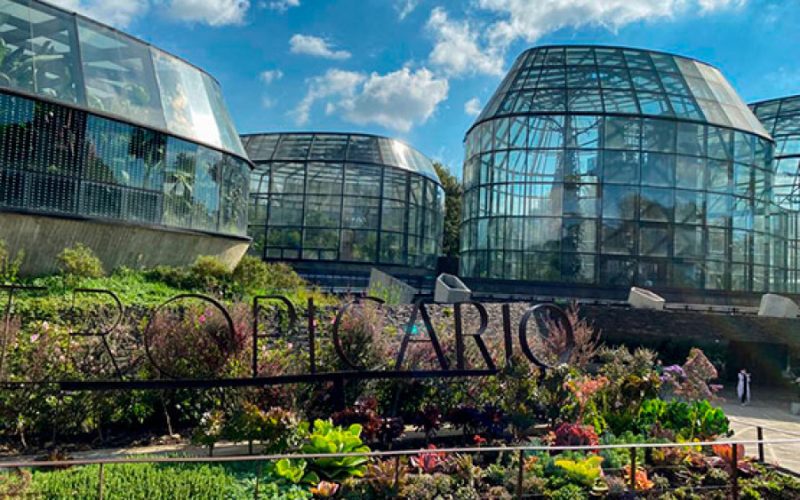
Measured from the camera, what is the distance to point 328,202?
29031 millimetres

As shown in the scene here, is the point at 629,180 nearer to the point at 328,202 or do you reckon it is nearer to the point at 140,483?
the point at 328,202

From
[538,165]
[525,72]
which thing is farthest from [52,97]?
[525,72]

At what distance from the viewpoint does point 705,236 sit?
2356 cm

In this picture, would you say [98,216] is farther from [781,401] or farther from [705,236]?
[705,236]

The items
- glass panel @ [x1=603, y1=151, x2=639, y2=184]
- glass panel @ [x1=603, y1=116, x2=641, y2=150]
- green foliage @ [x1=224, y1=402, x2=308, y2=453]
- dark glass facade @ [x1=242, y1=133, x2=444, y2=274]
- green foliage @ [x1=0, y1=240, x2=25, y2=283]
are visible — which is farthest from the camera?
dark glass facade @ [x1=242, y1=133, x2=444, y2=274]

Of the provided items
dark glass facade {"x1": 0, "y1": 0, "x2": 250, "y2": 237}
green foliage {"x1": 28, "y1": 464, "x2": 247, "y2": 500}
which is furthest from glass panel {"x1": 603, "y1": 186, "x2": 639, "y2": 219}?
green foliage {"x1": 28, "y1": 464, "x2": 247, "y2": 500}

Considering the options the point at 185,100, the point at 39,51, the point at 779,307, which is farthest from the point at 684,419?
the point at 185,100

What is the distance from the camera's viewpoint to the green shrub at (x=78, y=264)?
11078 millimetres

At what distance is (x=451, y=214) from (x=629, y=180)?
23.2 meters

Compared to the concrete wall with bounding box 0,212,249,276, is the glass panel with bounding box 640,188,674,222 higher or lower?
higher

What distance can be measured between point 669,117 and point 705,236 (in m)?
5.29

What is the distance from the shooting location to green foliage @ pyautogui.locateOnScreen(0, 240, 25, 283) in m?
10.2

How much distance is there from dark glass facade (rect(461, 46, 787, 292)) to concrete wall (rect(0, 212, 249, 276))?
47.3 ft

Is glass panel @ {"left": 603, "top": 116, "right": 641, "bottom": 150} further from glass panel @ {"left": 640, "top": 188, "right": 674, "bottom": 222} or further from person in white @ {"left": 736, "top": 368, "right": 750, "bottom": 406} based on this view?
person in white @ {"left": 736, "top": 368, "right": 750, "bottom": 406}
